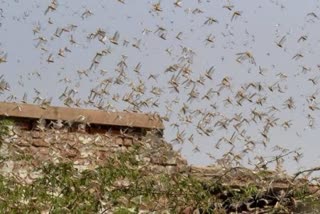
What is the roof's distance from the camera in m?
7.67

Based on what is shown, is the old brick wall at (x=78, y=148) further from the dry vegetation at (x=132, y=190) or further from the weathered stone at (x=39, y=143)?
the dry vegetation at (x=132, y=190)

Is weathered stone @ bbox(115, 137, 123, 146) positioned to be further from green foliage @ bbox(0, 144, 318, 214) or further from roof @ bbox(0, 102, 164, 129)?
green foliage @ bbox(0, 144, 318, 214)

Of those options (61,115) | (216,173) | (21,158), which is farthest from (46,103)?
(216,173)

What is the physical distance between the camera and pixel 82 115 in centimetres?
778

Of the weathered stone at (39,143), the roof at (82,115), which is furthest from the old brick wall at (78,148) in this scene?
the roof at (82,115)

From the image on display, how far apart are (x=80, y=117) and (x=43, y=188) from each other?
3.99 ft

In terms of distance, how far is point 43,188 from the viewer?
21.9 feet

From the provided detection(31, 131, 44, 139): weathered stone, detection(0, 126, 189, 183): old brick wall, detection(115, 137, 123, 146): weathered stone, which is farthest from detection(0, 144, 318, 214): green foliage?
detection(31, 131, 44, 139): weathered stone

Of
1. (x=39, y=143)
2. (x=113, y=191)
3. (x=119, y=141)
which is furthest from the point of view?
(x=119, y=141)

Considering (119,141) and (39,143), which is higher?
(119,141)

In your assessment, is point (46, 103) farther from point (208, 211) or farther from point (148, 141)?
point (208, 211)

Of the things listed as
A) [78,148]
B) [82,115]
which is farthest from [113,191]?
[82,115]

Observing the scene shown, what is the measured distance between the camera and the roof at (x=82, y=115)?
767cm

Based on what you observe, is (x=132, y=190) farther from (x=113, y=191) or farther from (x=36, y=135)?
(x=36, y=135)
